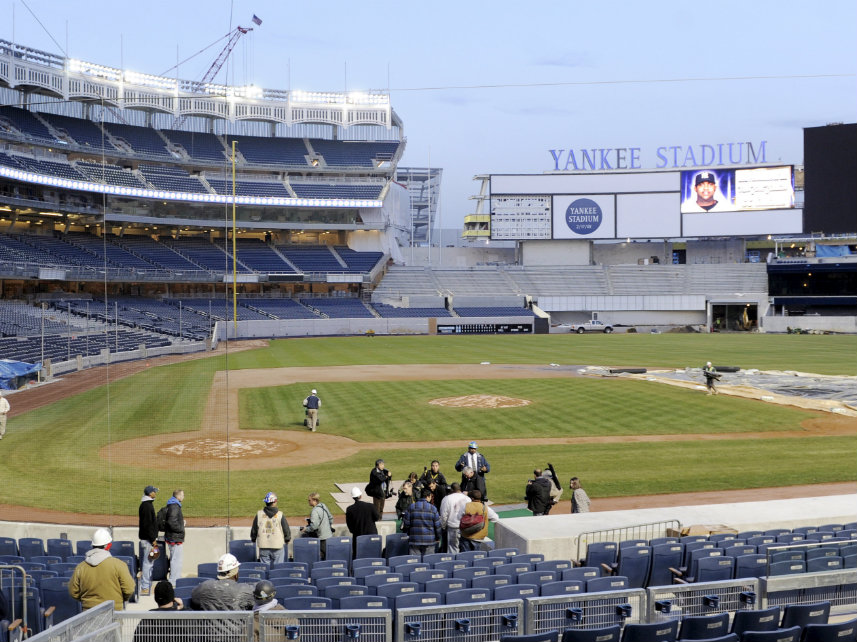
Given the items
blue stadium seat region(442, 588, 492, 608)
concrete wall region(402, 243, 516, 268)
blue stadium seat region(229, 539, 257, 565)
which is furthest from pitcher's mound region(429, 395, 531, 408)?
concrete wall region(402, 243, 516, 268)

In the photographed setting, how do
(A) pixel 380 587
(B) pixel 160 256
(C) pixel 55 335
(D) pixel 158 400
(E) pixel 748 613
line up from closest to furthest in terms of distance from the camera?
(E) pixel 748 613 < (A) pixel 380 587 < (D) pixel 158 400 < (C) pixel 55 335 < (B) pixel 160 256

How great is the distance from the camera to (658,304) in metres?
92.4

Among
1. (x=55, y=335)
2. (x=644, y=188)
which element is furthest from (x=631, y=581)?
(x=644, y=188)

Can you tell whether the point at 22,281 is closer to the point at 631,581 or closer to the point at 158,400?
the point at 158,400

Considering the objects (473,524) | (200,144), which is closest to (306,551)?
(473,524)

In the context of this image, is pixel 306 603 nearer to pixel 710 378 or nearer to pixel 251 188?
pixel 710 378

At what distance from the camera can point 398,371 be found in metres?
46.2

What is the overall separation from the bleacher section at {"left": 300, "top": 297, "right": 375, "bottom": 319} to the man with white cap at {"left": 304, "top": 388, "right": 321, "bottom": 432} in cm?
5281

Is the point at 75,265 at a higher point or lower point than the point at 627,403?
higher

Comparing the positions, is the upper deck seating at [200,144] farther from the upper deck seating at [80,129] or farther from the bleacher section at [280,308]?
the bleacher section at [280,308]

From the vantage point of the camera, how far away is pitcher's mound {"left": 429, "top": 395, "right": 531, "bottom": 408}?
3319 cm

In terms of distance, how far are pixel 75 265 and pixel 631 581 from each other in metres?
64.3

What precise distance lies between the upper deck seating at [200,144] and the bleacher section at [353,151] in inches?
470

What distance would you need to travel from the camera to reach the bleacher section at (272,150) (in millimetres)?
92625
